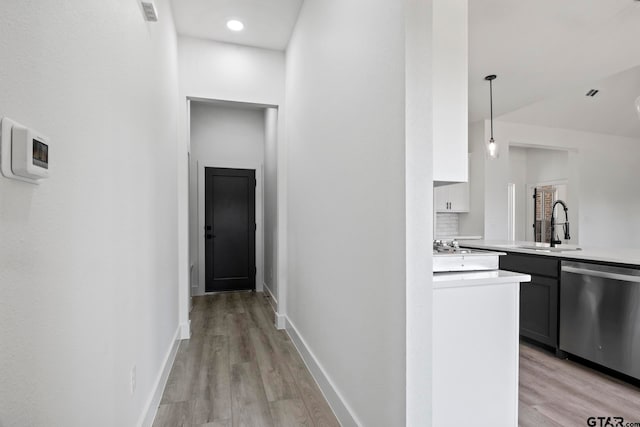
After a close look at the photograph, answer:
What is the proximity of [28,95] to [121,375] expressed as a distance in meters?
1.15

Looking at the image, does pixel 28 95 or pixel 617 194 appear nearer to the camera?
pixel 28 95

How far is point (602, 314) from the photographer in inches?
98.9

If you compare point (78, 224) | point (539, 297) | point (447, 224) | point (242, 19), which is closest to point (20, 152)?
point (78, 224)

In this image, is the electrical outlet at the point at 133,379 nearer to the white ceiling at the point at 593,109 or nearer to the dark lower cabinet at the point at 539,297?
the dark lower cabinet at the point at 539,297

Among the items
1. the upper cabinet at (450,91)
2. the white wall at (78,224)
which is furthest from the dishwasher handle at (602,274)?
the white wall at (78,224)

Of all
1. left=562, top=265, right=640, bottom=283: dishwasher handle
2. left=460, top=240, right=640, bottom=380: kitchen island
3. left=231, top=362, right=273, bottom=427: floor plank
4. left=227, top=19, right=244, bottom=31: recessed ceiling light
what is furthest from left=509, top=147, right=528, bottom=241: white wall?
left=231, top=362, right=273, bottom=427: floor plank

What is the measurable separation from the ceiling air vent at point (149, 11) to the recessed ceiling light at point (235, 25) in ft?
4.29

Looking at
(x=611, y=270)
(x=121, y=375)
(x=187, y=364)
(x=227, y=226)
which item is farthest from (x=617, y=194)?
(x=121, y=375)

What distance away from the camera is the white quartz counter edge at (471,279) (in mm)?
1537

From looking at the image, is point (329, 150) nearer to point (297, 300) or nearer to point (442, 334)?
point (442, 334)

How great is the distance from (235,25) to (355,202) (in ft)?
7.80

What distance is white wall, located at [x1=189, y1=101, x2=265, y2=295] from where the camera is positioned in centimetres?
500

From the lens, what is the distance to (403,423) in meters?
1.26

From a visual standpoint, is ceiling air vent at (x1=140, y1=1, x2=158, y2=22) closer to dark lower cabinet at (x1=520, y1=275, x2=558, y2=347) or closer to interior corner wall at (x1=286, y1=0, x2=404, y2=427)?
interior corner wall at (x1=286, y1=0, x2=404, y2=427)
